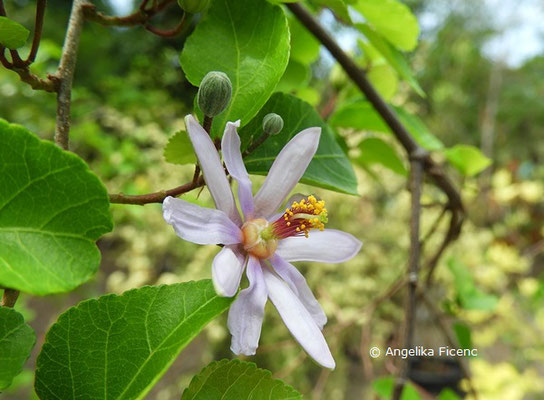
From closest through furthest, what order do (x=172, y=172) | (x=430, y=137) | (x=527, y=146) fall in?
(x=430, y=137) → (x=172, y=172) → (x=527, y=146)

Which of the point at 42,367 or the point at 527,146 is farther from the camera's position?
the point at 527,146

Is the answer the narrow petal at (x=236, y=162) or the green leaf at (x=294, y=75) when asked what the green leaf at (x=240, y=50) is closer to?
the narrow petal at (x=236, y=162)

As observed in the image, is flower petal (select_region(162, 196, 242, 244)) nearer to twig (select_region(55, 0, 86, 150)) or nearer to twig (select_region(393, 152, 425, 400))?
twig (select_region(55, 0, 86, 150))

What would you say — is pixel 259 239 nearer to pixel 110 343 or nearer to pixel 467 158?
pixel 110 343

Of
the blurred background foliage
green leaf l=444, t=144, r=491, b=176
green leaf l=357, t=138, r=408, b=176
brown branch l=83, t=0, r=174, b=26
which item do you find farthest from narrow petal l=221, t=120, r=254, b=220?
green leaf l=444, t=144, r=491, b=176

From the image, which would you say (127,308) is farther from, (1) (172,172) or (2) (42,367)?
(1) (172,172)

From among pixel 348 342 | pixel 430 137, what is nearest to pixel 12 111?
pixel 348 342
